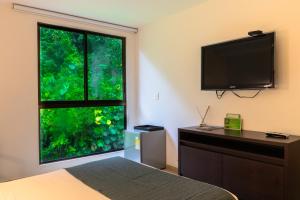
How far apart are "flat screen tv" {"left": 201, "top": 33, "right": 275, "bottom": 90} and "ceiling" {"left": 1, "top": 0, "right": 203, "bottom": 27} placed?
0.81 metres

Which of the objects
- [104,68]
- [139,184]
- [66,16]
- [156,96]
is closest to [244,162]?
[139,184]

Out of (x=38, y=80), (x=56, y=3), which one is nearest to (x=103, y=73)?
(x=38, y=80)

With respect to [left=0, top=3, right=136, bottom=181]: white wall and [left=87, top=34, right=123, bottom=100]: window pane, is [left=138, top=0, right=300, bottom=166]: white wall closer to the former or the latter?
[left=87, top=34, right=123, bottom=100]: window pane

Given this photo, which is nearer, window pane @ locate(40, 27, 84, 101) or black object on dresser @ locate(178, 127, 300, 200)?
black object on dresser @ locate(178, 127, 300, 200)

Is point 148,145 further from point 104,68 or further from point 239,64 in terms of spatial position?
point 239,64

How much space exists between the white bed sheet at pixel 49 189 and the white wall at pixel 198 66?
6.47 ft

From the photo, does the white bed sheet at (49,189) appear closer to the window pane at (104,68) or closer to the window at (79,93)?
the window at (79,93)

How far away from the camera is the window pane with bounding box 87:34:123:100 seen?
4.01 m

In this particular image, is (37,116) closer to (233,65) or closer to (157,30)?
(157,30)

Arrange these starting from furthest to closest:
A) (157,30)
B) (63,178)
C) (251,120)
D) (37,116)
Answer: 1. (157,30)
2. (37,116)
3. (251,120)
4. (63,178)

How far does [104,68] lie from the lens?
13.7 feet

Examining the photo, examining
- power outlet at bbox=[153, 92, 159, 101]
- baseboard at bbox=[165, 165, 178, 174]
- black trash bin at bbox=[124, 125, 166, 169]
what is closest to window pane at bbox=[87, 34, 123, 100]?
power outlet at bbox=[153, 92, 159, 101]

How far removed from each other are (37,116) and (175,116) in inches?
78.1

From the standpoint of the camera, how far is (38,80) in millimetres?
3467
